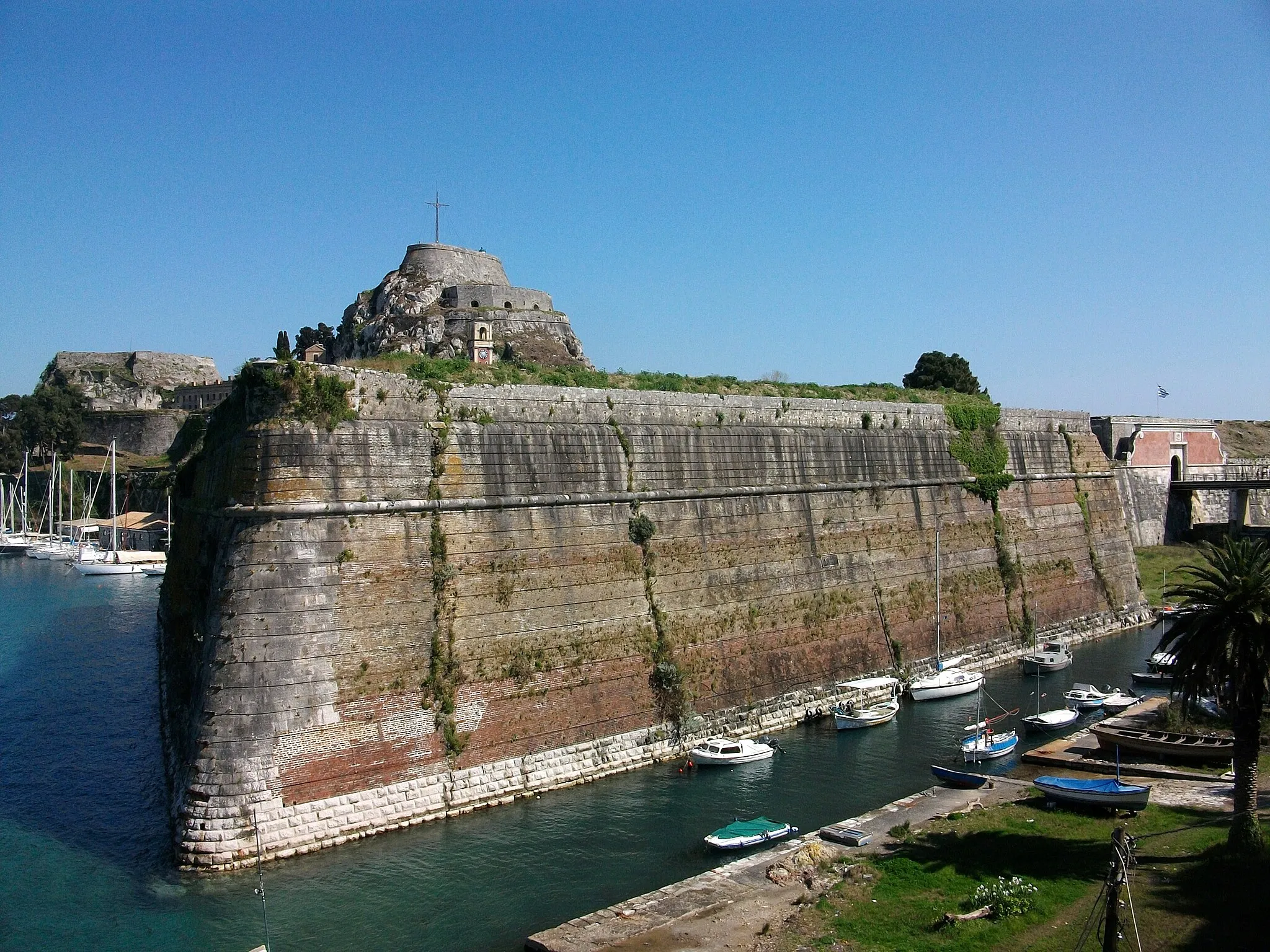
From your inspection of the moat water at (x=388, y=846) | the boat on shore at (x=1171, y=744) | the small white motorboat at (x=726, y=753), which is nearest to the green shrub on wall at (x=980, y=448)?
the moat water at (x=388, y=846)

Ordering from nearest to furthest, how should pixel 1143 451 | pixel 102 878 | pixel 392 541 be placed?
1. pixel 102 878
2. pixel 392 541
3. pixel 1143 451

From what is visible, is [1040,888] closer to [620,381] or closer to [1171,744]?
[1171,744]

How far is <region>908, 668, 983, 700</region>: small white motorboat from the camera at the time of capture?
29.0 m

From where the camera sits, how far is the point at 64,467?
3226 inches

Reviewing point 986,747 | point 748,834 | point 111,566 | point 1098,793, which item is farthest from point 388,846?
point 111,566

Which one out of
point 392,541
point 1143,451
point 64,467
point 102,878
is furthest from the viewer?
point 64,467

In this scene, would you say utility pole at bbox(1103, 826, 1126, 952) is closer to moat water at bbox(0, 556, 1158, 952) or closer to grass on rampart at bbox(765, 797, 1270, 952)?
grass on rampart at bbox(765, 797, 1270, 952)

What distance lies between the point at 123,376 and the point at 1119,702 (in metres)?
A: 93.8

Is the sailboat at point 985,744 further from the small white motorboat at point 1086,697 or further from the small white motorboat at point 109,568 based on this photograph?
the small white motorboat at point 109,568

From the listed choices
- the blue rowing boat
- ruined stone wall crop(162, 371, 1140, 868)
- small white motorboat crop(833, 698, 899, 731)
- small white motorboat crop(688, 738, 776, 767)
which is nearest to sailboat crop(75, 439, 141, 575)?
ruined stone wall crop(162, 371, 1140, 868)

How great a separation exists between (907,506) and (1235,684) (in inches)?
719

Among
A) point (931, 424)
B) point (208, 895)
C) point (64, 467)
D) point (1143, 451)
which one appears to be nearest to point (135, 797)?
point (208, 895)

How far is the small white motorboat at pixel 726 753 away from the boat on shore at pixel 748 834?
136 inches

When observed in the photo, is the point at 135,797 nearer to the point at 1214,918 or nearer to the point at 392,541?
the point at 392,541
